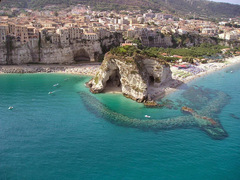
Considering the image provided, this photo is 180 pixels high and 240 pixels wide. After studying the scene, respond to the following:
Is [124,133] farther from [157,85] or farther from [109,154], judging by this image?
[157,85]

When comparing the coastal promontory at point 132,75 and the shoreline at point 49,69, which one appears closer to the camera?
the coastal promontory at point 132,75

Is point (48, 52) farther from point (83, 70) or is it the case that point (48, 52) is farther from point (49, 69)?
Result: point (83, 70)

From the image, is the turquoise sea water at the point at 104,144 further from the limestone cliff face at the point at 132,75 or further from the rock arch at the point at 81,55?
the rock arch at the point at 81,55

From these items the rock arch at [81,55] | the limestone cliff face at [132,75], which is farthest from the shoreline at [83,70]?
the limestone cliff face at [132,75]

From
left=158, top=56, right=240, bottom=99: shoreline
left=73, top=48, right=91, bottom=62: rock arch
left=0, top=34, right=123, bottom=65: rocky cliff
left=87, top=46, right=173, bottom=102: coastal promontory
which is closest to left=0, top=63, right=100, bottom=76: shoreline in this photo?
left=0, top=34, right=123, bottom=65: rocky cliff

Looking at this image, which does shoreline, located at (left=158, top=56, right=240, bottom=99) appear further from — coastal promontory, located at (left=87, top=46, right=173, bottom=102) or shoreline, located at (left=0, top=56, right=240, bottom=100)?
coastal promontory, located at (left=87, top=46, right=173, bottom=102)

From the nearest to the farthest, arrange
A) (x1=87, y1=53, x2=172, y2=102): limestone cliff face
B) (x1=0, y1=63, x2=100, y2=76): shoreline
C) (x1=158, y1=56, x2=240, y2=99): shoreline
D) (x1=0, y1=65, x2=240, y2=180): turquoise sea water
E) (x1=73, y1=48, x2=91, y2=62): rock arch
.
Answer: (x1=0, y1=65, x2=240, y2=180): turquoise sea water < (x1=87, y1=53, x2=172, y2=102): limestone cliff face < (x1=158, y1=56, x2=240, y2=99): shoreline < (x1=0, y1=63, x2=100, y2=76): shoreline < (x1=73, y1=48, x2=91, y2=62): rock arch

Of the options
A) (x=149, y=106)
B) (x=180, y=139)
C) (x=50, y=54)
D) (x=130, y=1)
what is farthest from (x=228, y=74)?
(x=130, y=1)
